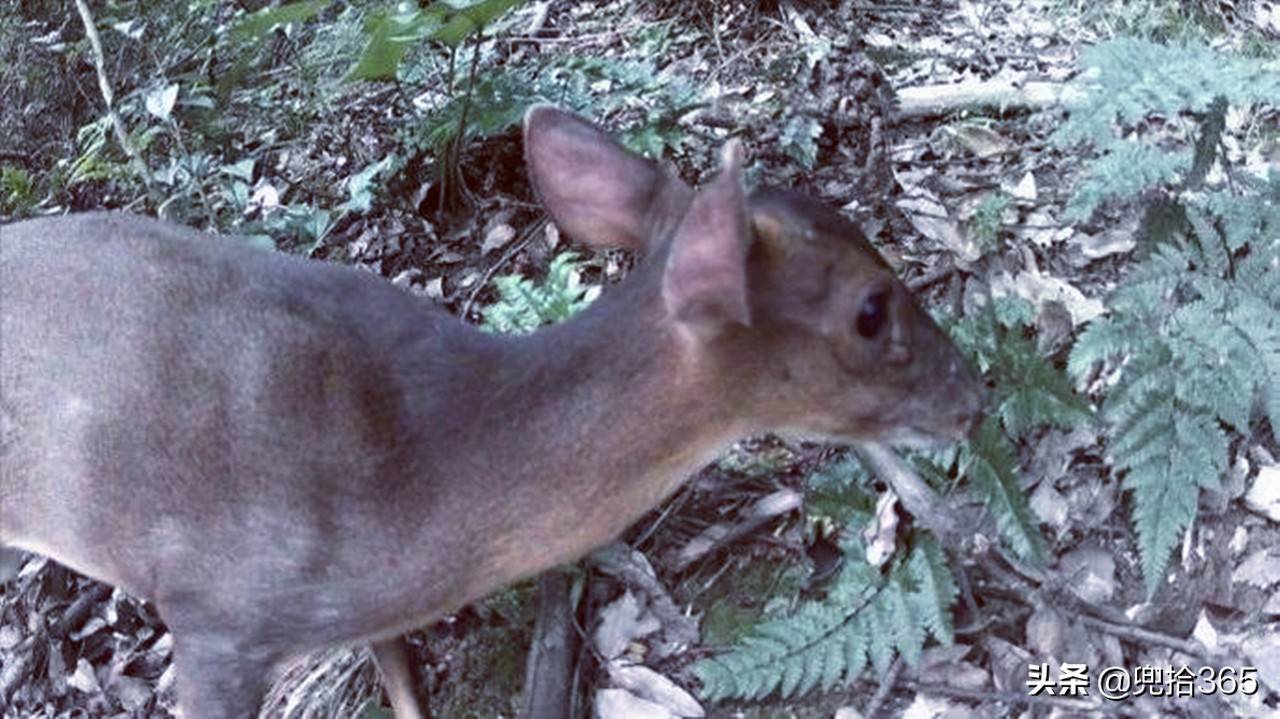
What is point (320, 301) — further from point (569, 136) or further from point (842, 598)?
point (842, 598)

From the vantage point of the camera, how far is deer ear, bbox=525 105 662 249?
365 centimetres

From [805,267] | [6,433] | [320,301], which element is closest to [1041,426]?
[805,267]

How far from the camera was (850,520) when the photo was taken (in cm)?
434

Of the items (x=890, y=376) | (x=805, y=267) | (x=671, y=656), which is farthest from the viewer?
(x=671, y=656)

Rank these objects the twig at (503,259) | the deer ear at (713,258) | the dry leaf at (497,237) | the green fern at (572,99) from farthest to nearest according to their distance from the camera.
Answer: the dry leaf at (497,237) → the green fern at (572,99) → the twig at (503,259) → the deer ear at (713,258)

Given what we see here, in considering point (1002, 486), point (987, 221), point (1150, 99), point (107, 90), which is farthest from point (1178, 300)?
point (107, 90)

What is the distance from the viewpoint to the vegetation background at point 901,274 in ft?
13.7

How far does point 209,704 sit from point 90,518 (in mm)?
536

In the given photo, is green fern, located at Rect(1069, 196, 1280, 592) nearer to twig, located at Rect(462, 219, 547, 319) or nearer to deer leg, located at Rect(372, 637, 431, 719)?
deer leg, located at Rect(372, 637, 431, 719)

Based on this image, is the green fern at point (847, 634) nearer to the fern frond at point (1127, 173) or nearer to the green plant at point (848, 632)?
the green plant at point (848, 632)

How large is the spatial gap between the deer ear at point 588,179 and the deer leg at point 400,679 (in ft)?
4.56

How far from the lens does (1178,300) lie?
446 cm

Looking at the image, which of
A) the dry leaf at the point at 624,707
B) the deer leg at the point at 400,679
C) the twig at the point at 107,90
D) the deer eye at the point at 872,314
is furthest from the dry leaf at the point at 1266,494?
the twig at the point at 107,90

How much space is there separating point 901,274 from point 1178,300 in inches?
43.0
